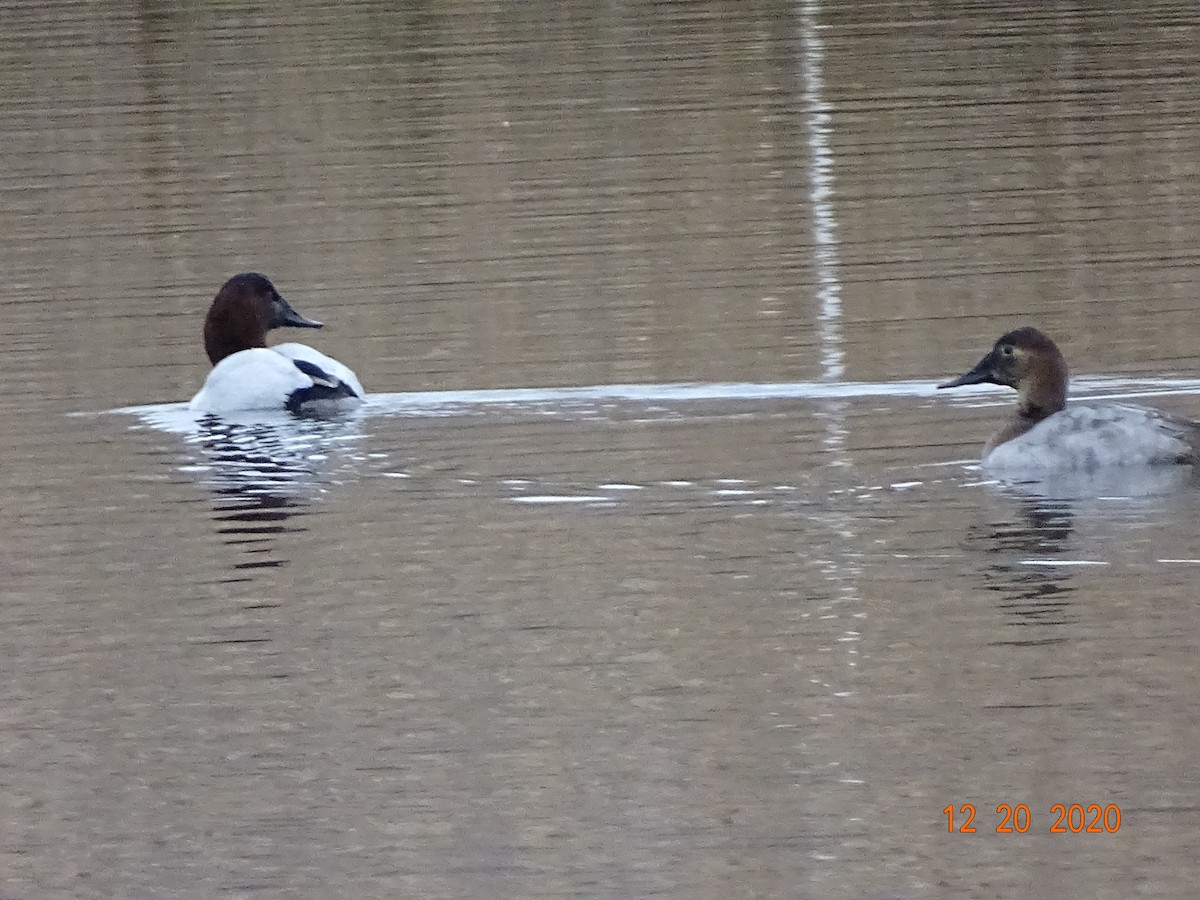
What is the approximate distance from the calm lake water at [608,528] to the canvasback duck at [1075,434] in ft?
0.63

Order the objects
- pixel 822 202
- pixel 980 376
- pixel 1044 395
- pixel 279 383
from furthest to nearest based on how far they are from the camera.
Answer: pixel 822 202 < pixel 279 383 < pixel 980 376 < pixel 1044 395

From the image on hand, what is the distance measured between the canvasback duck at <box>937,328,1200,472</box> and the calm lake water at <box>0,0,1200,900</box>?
0.19 meters

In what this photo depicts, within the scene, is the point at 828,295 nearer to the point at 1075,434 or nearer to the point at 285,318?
the point at 285,318

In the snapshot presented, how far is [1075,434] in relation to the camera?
36.3 ft

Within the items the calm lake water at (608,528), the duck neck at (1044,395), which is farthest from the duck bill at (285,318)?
the duck neck at (1044,395)

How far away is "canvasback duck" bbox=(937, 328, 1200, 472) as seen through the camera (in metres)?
10.8

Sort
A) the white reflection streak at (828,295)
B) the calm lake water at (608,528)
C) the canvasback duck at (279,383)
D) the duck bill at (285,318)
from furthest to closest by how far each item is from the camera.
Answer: the duck bill at (285,318) → the canvasback duck at (279,383) → the white reflection streak at (828,295) → the calm lake water at (608,528)

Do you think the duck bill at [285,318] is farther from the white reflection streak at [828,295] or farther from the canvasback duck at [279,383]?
the white reflection streak at [828,295]

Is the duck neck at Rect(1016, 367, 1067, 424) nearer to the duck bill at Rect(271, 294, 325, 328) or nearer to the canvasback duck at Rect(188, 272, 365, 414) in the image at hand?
the canvasback duck at Rect(188, 272, 365, 414)

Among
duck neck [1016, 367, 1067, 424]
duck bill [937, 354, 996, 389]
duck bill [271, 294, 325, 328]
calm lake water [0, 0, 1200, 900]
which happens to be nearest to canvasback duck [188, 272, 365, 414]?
calm lake water [0, 0, 1200, 900]

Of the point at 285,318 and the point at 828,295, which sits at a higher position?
the point at 285,318

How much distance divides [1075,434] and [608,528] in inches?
78.9

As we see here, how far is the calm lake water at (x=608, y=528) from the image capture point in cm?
732

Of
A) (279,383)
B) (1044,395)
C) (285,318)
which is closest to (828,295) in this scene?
(285,318)
